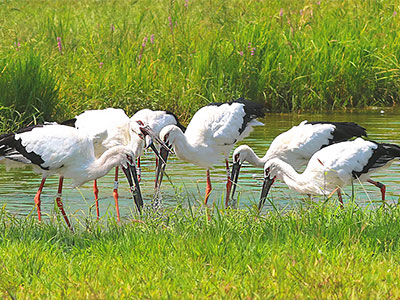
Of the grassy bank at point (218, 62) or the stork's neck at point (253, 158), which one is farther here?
the grassy bank at point (218, 62)

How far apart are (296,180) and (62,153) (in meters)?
1.93

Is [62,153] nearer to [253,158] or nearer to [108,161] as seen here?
[108,161]

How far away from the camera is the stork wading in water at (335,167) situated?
6.83 metres

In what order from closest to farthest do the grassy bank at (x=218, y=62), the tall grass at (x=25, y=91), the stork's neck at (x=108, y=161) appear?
1. the stork's neck at (x=108, y=161)
2. the tall grass at (x=25, y=91)
3. the grassy bank at (x=218, y=62)

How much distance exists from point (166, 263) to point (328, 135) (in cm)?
399

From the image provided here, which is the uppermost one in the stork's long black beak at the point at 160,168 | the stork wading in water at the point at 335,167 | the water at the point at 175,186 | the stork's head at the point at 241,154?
the stork wading in water at the point at 335,167

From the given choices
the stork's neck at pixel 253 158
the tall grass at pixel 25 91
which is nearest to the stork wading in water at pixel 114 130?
the stork's neck at pixel 253 158

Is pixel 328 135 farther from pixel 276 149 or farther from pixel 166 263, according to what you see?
pixel 166 263

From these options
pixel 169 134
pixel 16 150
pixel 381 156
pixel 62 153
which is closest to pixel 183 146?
pixel 169 134

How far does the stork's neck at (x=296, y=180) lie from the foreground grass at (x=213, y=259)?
1.24 meters

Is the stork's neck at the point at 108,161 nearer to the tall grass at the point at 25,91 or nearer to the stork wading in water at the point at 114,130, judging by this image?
the stork wading in water at the point at 114,130

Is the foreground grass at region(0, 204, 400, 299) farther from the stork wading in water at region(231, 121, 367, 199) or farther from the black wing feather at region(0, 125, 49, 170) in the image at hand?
the stork wading in water at region(231, 121, 367, 199)

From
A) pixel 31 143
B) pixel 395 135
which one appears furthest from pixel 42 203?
pixel 395 135

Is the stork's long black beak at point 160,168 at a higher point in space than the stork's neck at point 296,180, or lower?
lower
